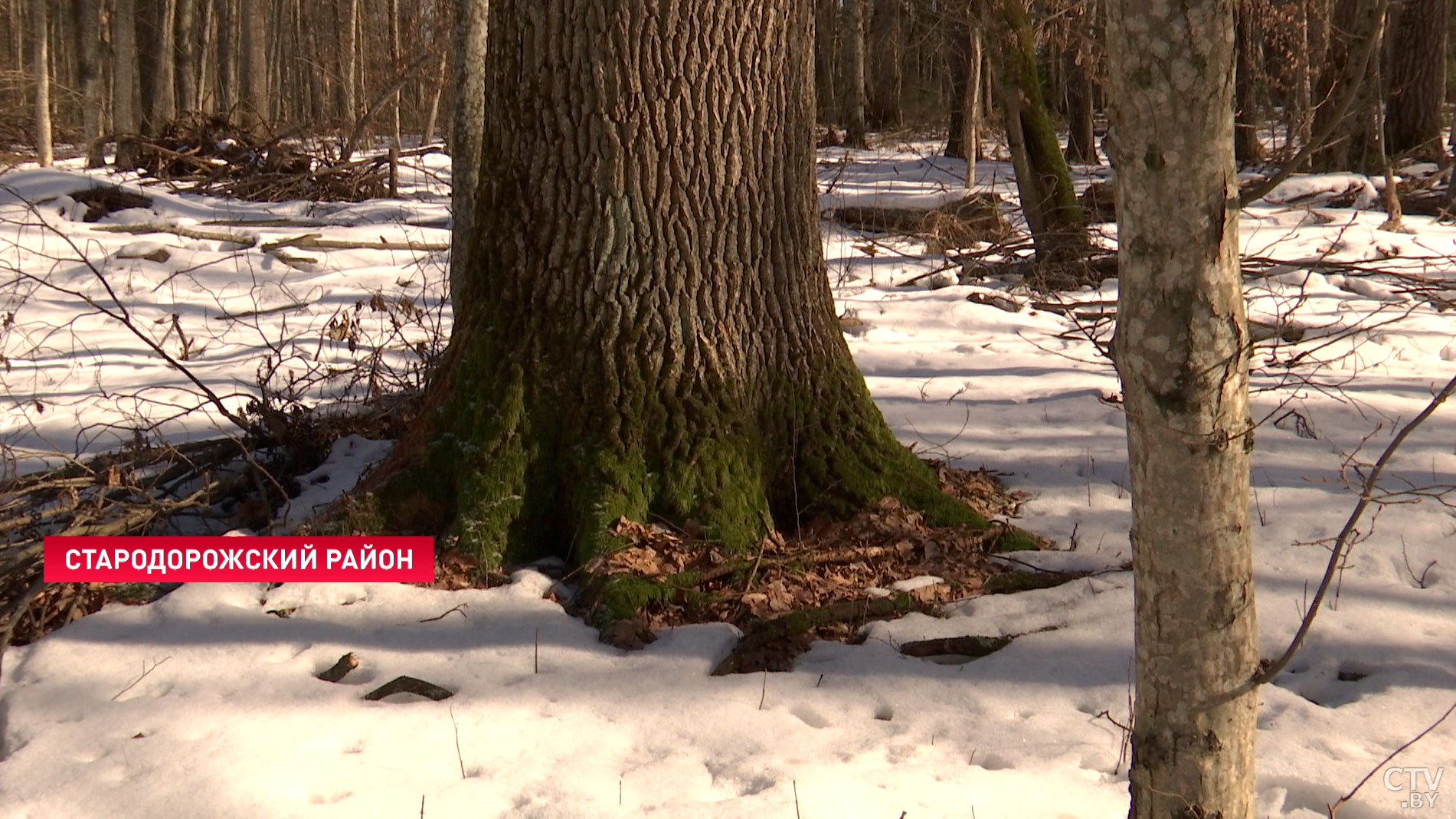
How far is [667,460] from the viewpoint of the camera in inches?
149

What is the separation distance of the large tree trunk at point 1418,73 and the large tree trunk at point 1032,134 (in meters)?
6.59

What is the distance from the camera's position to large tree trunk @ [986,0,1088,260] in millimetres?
8648

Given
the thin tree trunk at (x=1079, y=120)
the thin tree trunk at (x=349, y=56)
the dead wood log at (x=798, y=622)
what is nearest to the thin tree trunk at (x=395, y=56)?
the thin tree trunk at (x=349, y=56)

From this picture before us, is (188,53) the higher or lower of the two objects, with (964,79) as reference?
higher

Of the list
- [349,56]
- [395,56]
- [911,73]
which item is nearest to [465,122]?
[395,56]

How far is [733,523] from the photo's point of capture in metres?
3.79

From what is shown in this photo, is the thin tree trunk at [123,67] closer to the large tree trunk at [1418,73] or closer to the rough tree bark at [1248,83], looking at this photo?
the rough tree bark at [1248,83]

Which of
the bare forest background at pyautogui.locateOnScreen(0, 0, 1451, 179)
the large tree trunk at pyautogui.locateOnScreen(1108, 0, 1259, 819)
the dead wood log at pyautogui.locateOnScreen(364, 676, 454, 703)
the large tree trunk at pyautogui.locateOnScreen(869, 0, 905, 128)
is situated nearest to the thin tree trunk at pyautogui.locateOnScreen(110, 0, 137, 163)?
the bare forest background at pyautogui.locateOnScreen(0, 0, 1451, 179)

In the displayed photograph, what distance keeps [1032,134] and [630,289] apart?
6105 mm

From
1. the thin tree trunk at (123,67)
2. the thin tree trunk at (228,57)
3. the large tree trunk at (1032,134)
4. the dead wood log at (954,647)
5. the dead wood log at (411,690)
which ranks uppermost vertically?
the thin tree trunk at (228,57)

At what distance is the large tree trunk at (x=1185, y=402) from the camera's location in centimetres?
168

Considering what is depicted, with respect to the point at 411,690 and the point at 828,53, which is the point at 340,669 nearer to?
the point at 411,690

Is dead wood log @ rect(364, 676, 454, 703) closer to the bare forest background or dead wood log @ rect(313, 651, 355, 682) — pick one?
dead wood log @ rect(313, 651, 355, 682)

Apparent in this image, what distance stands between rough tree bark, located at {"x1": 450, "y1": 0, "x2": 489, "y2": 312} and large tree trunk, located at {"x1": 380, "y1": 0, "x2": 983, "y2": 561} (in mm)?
1669
